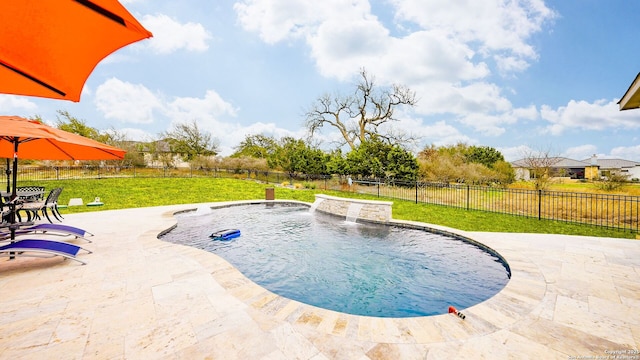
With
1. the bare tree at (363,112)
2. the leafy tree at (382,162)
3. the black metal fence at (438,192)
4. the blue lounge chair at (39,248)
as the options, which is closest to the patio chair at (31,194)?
the blue lounge chair at (39,248)

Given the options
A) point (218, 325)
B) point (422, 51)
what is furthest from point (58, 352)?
point (422, 51)

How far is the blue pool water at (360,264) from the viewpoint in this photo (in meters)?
4.11

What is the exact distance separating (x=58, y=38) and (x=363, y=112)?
29.1 m

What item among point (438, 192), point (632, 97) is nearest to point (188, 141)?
point (438, 192)

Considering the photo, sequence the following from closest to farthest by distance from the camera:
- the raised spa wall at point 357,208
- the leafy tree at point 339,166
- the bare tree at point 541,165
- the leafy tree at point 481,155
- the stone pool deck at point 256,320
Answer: the stone pool deck at point 256,320, the raised spa wall at point 357,208, the bare tree at point 541,165, the leafy tree at point 339,166, the leafy tree at point 481,155

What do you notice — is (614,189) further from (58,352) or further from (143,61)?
(143,61)

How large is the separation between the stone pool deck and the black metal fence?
24.6ft

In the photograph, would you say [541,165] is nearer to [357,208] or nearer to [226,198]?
[357,208]

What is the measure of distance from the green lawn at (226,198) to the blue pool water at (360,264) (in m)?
2.53

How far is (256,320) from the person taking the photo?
2889mm

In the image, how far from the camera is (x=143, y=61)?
66.7ft

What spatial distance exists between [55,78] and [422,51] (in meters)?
17.5

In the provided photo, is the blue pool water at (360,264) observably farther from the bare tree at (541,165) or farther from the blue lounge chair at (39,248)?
the bare tree at (541,165)

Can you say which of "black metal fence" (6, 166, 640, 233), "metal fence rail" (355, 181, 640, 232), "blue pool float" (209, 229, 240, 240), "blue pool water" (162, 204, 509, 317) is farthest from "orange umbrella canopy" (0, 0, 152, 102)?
"black metal fence" (6, 166, 640, 233)
